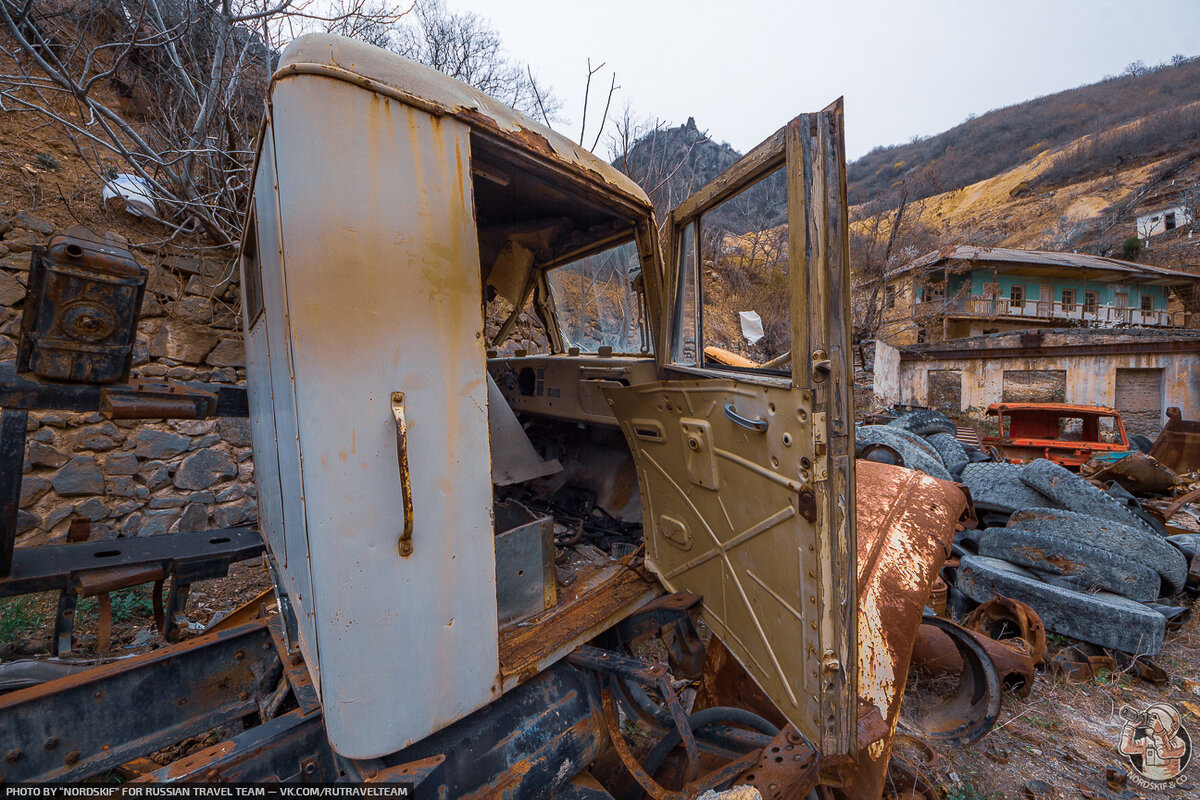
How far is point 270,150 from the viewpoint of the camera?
141 centimetres

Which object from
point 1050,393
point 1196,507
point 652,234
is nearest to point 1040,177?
point 1050,393

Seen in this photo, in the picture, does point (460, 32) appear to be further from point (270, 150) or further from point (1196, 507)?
point (1196, 507)

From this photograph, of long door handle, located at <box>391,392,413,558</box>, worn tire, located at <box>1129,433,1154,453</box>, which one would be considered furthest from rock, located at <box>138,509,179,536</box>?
worn tire, located at <box>1129,433,1154,453</box>

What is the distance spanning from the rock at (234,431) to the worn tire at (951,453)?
7.78 m

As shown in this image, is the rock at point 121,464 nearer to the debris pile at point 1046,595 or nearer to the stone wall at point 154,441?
the stone wall at point 154,441

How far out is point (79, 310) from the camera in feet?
4.80

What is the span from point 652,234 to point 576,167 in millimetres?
630

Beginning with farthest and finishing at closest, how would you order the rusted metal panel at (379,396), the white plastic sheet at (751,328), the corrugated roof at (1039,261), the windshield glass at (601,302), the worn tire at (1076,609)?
the corrugated roof at (1039,261)
the white plastic sheet at (751,328)
the worn tire at (1076,609)
the windshield glass at (601,302)
the rusted metal panel at (379,396)

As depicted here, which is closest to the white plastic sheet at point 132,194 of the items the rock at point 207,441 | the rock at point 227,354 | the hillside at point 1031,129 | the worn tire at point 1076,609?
the rock at point 227,354

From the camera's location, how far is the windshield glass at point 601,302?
2.88m

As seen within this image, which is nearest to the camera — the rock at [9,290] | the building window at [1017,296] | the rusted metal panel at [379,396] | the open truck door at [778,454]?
the rusted metal panel at [379,396]

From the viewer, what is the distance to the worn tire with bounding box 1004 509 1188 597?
357 centimetres

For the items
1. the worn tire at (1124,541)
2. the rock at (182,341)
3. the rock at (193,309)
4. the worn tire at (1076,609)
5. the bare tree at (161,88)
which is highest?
the bare tree at (161,88)

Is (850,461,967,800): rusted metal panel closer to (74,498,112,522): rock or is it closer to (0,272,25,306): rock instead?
(74,498,112,522): rock
